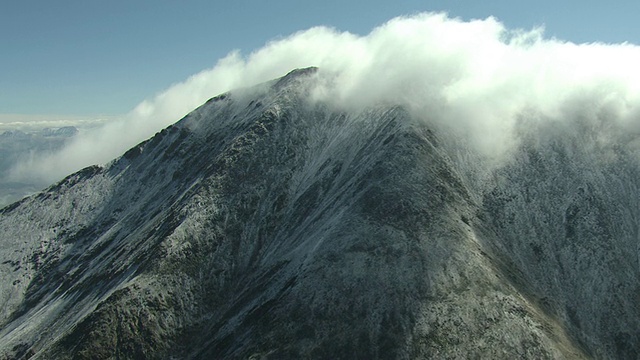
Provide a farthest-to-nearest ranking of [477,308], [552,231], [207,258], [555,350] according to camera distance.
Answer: [207,258] < [552,231] < [477,308] < [555,350]

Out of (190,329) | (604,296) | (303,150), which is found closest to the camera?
(604,296)

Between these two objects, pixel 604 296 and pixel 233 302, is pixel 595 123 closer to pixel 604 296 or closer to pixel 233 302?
pixel 604 296

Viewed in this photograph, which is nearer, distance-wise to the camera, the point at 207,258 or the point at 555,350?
the point at 555,350

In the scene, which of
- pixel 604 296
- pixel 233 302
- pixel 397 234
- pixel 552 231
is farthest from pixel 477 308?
pixel 233 302
